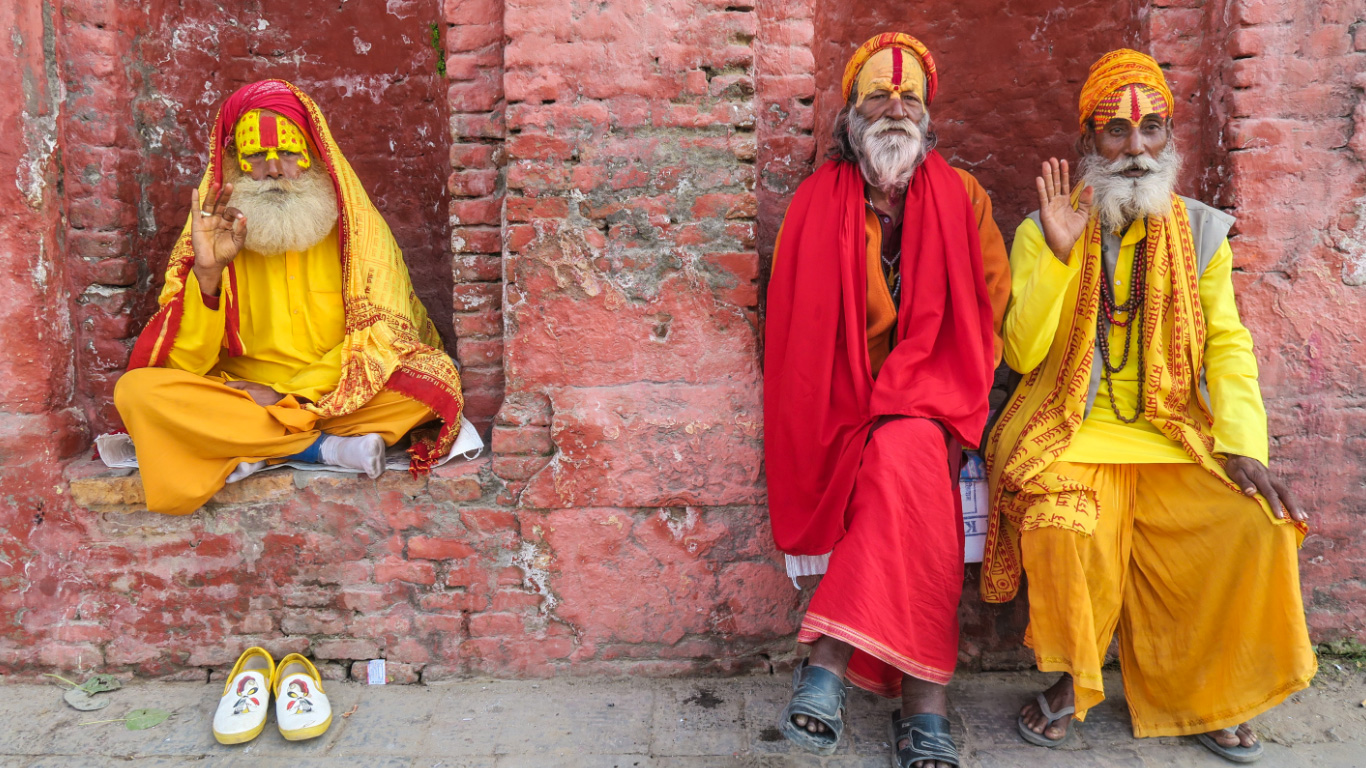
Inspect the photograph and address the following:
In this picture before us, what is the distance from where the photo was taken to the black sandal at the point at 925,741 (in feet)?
7.59

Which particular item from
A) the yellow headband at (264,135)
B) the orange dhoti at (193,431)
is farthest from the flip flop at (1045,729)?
the yellow headband at (264,135)

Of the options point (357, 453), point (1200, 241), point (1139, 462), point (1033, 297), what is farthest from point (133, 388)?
point (1200, 241)

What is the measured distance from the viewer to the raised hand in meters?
2.87

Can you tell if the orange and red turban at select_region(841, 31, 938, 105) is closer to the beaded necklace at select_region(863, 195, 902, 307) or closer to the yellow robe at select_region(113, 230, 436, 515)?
the beaded necklace at select_region(863, 195, 902, 307)

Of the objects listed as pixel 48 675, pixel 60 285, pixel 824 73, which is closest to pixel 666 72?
pixel 824 73

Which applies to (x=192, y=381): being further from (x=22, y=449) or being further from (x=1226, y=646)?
(x=1226, y=646)

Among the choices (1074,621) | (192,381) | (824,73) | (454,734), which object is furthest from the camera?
(824,73)

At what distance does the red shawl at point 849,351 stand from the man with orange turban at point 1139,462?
0.83 feet

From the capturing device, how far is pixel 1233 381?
263cm

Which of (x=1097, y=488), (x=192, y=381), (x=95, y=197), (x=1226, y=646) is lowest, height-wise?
(x=1226, y=646)

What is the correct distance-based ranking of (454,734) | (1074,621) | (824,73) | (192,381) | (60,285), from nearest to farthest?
(1074,621) < (454,734) < (192,381) < (60,285) < (824,73)

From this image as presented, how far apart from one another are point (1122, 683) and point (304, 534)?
2743mm

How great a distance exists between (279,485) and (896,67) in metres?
2.47

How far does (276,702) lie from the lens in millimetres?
2635
